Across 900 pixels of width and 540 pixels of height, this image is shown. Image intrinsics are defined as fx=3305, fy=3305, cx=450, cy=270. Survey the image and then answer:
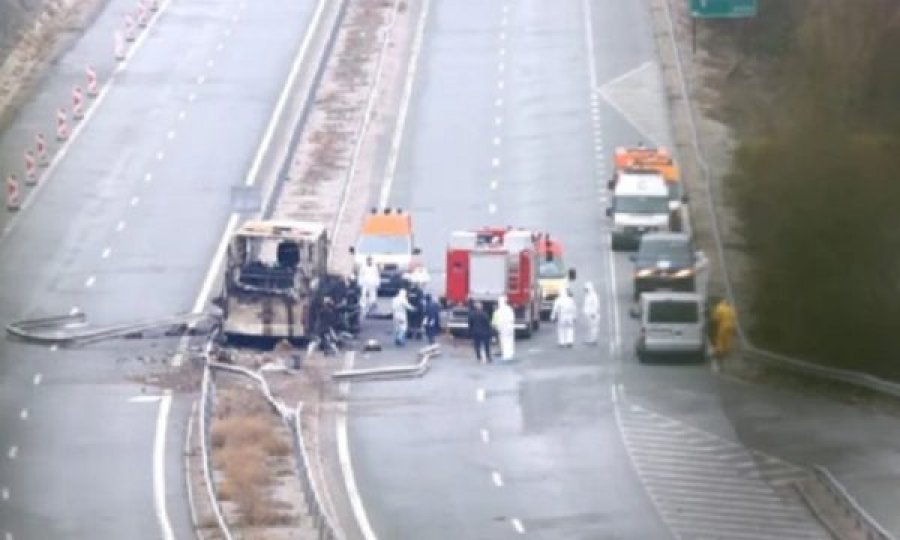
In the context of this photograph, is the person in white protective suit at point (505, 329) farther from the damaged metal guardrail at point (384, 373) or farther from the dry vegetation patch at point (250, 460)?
the dry vegetation patch at point (250, 460)

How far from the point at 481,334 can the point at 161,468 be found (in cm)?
1149

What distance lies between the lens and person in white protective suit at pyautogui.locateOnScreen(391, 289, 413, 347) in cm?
6116

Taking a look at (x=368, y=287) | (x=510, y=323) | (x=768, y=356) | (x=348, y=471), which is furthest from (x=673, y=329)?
(x=348, y=471)

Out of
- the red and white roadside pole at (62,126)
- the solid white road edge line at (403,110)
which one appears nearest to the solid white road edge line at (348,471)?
the solid white road edge line at (403,110)

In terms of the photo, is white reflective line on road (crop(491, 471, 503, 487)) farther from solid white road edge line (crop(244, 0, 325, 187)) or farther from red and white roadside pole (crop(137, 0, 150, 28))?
red and white roadside pole (crop(137, 0, 150, 28))

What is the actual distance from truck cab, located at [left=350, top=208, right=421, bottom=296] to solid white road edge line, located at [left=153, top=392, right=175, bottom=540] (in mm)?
11128

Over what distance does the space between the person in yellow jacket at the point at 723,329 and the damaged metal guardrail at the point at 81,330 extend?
30.9ft

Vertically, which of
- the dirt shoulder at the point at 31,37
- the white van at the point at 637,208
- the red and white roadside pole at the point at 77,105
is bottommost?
the white van at the point at 637,208

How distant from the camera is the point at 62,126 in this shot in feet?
267

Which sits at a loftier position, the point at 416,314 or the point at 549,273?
the point at 549,273

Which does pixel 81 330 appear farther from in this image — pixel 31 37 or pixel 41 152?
pixel 31 37

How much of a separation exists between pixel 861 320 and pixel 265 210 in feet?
70.5

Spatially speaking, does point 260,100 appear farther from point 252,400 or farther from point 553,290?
point 252,400

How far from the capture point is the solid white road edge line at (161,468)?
45438mm
